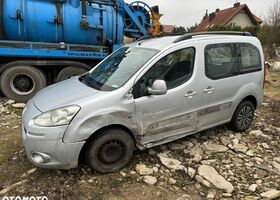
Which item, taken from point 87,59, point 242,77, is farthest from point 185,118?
point 87,59

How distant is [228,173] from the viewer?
4.05 meters

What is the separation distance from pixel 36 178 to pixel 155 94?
6.41 ft

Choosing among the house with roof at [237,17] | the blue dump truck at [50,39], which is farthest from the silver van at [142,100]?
the house with roof at [237,17]

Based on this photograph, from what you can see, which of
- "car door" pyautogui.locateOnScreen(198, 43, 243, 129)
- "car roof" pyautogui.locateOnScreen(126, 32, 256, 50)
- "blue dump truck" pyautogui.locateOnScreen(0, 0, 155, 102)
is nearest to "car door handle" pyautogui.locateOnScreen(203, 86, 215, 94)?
"car door" pyautogui.locateOnScreen(198, 43, 243, 129)

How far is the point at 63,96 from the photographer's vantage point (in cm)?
385

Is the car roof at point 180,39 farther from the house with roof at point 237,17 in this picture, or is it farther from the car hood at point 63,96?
the house with roof at point 237,17

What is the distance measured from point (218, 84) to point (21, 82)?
5.13 meters

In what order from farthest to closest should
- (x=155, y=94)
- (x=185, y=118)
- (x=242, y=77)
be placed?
1. (x=242, y=77)
2. (x=185, y=118)
3. (x=155, y=94)

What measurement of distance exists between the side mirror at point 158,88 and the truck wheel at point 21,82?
456 cm

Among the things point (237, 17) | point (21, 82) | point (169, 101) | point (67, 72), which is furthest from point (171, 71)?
point (237, 17)

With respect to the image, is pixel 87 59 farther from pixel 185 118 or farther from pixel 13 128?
pixel 185 118

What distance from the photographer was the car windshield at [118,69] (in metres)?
3.97

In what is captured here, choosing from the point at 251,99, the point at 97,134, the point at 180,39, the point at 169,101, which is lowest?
the point at 97,134

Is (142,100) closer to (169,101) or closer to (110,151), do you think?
(169,101)
